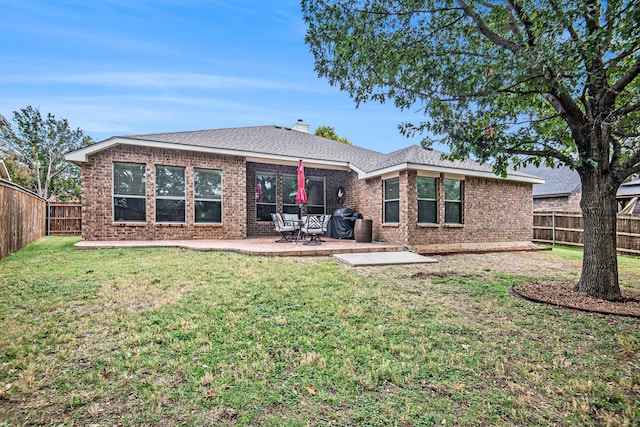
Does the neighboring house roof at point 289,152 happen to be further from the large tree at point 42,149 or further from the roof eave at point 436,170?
the large tree at point 42,149

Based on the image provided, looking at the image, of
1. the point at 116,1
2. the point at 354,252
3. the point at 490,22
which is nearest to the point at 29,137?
the point at 116,1

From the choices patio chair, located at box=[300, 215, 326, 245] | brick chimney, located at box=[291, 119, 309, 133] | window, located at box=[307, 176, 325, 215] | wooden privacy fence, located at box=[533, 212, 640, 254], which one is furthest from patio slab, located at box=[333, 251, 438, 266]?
brick chimney, located at box=[291, 119, 309, 133]

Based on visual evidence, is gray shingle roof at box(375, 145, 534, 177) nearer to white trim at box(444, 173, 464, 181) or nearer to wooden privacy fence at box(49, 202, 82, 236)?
white trim at box(444, 173, 464, 181)

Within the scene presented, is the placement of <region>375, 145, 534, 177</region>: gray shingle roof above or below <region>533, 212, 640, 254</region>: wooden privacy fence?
above

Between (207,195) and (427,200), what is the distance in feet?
24.1

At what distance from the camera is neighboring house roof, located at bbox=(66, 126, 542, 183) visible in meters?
9.28

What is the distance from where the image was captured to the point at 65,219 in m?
14.8

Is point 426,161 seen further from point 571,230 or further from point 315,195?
point 571,230

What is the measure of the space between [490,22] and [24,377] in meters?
7.46

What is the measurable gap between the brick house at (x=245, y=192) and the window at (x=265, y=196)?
8 centimetres

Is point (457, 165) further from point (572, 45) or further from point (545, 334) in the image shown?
point (545, 334)

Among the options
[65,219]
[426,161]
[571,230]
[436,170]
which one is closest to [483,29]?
[426,161]

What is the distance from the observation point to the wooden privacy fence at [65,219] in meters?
14.7

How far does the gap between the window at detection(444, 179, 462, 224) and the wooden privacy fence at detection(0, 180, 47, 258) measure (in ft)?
39.7
